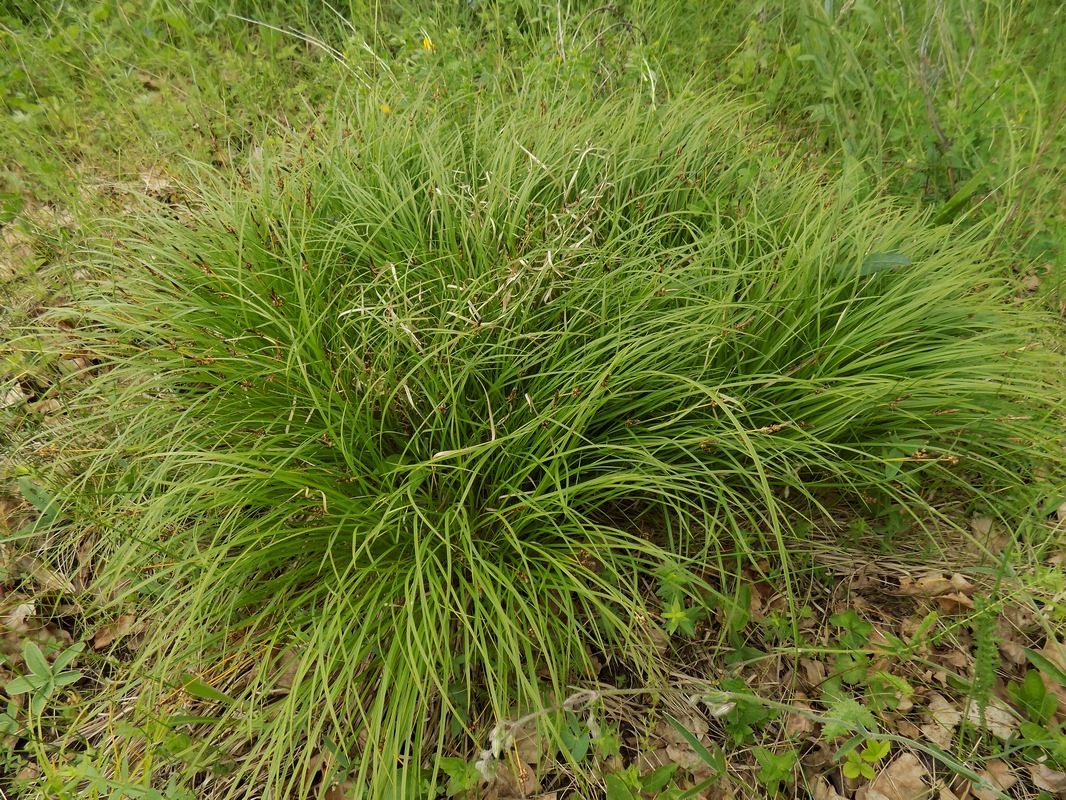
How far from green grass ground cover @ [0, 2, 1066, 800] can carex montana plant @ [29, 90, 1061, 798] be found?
0.02 meters

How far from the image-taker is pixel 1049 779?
1627 millimetres

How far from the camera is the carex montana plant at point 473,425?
1628 mm

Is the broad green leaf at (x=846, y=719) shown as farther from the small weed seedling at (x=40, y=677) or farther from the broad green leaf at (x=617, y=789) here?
the small weed seedling at (x=40, y=677)

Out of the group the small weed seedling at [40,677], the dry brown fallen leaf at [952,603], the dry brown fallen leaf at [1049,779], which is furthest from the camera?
the dry brown fallen leaf at [952,603]

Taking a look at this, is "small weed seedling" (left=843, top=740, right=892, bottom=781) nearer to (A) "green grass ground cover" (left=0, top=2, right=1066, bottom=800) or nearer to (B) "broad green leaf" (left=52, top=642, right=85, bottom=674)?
(A) "green grass ground cover" (left=0, top=2, right=1066, bottom=800)

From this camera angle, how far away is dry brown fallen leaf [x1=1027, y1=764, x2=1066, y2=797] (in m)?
1.62

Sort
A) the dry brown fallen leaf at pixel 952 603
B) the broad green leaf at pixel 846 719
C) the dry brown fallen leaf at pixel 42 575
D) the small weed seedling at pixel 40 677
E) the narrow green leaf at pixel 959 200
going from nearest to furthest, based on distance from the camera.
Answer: the broad green leaf at pixel 846 719
the small weed seedling at pixel 40 677
the dry brown fallen leaf at pixel 952 603
the dry brown fallen leaf at pixel 42 575
the narrow green leaf at pixel 959 200

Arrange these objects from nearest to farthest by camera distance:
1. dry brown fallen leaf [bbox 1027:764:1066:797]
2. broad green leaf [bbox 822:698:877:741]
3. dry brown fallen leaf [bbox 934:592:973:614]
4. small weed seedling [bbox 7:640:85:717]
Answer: broad green leaf [bbox 822:698:877:741], dry brown fallen leaf [bbox 1027:764:1066:797], small weed seedling [bbox 7:640:85:717], dry brown fallen leaf [bbox 934:592:973:614]

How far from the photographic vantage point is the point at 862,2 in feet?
9.42

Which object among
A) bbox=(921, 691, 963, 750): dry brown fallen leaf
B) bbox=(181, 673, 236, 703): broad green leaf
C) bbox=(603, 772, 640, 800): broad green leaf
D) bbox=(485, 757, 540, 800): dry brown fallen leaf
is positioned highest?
bbox=(921, 691, 963, 750): dry brown fallen leaf

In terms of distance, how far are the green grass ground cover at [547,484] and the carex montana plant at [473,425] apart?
2cm

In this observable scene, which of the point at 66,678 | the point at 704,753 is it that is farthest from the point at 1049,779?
the point at 66,678

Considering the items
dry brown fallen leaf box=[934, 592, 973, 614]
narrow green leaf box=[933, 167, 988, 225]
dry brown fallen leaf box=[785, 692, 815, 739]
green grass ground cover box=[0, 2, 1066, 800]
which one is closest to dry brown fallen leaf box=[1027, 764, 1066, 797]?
green grass ground cover box=[0, 2, 1066, 800]

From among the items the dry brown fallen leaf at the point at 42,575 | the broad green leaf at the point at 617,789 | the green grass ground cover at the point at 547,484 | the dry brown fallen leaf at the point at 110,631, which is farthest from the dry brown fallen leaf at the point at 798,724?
the dry brown fallen leaf at the point at 42,575
